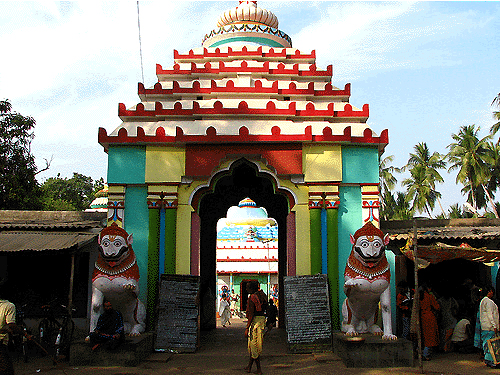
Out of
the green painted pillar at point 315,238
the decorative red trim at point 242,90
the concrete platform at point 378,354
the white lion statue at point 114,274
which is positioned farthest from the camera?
the decorative red trim at point 242,90

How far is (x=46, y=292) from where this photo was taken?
11625 mm

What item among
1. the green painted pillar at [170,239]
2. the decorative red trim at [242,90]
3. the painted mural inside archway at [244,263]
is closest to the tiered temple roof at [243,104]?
the decorative red trim at [242,90]

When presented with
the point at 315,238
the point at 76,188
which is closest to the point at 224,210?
the point at 315,238

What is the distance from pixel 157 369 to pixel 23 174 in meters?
13.8

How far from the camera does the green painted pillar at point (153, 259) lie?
33.4ft

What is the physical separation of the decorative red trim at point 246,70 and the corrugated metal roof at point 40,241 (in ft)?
16.9

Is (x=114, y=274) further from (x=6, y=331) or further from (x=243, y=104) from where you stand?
(x=243, y=104)

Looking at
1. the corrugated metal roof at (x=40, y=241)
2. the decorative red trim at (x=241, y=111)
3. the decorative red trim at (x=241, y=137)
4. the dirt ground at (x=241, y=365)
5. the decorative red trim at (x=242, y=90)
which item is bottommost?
the dirt ground at (x=241, y=365)

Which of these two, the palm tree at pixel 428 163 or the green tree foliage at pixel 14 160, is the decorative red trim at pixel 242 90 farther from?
the palm tree at pixel 428 163

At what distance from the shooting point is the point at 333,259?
1042 centimetres

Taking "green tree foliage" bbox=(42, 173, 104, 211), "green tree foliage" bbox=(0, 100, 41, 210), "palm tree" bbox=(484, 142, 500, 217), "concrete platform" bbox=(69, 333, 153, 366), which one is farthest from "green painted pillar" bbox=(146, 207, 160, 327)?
"green tree foliage" bbox=(42, 173, 104, 211)

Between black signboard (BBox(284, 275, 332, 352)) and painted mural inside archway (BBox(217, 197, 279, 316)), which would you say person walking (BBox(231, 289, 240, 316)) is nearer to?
painted mural inside archway (BBox(217, 197, 279, 316))

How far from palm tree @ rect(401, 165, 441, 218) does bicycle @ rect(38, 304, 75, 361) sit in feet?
101

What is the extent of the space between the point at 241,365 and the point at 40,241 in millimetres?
4294
